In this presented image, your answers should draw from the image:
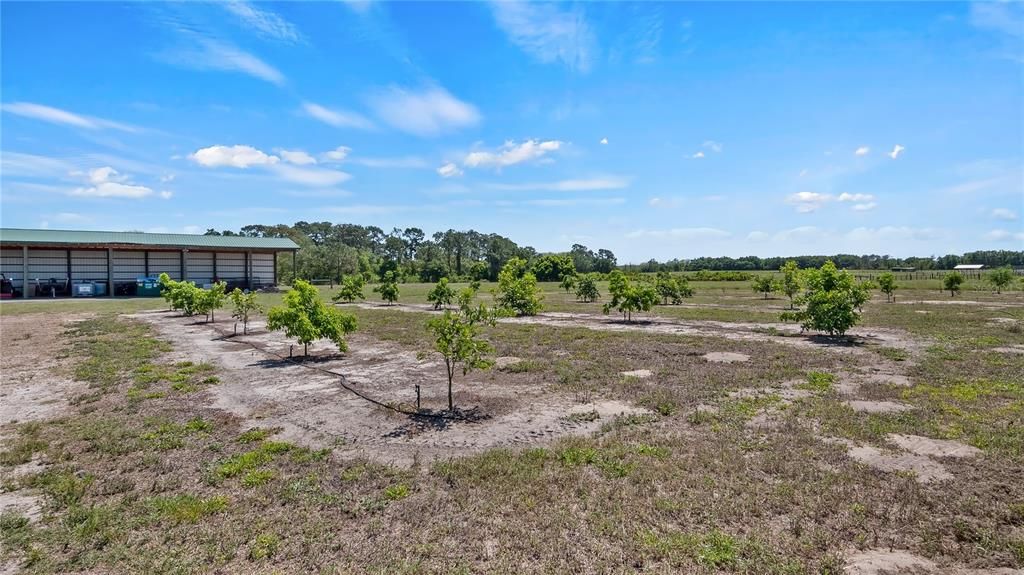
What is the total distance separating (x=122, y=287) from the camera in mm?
48375

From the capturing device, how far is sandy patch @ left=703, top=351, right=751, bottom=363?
14.1 m

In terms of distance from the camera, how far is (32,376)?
12.1 metres

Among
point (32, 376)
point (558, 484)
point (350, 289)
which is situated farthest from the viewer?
point (350, 289)

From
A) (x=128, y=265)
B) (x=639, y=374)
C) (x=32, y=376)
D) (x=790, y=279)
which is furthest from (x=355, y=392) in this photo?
(x=128, y=265)

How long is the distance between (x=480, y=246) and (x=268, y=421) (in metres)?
129

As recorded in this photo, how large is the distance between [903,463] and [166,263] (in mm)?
62074

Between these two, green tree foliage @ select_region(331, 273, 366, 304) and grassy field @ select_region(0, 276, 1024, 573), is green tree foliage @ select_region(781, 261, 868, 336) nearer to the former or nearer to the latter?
grassy field @ select_region(0, 276, 1024, 573)

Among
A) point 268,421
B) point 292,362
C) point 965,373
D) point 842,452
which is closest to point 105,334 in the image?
point 292,362

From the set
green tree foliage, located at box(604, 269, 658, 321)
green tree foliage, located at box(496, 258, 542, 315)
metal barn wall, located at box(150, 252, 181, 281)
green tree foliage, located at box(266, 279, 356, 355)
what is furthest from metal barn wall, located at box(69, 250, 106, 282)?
green tree foliage, located at box(604, 269, 658, 321)

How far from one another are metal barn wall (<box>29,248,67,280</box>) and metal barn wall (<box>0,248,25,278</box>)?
2.44 feet

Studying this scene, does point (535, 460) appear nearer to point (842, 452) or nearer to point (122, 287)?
point (842, 452)

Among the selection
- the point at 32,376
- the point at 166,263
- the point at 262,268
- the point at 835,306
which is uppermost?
the point at 166,263

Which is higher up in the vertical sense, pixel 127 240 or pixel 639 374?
pixel 127 240

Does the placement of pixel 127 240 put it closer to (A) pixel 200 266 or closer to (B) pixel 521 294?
(A) pixel 200 266
